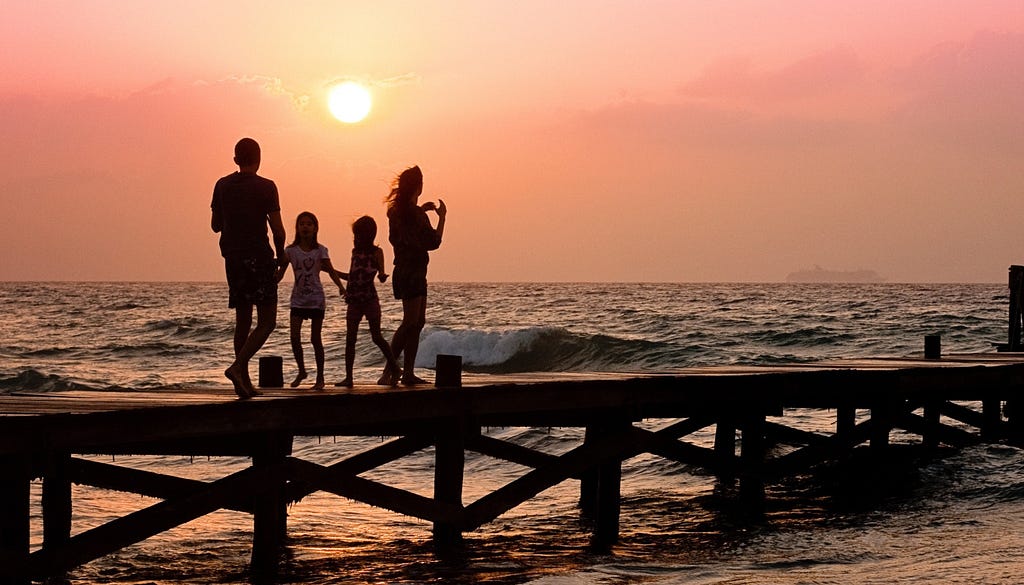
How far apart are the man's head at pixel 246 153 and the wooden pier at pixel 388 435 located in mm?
1592

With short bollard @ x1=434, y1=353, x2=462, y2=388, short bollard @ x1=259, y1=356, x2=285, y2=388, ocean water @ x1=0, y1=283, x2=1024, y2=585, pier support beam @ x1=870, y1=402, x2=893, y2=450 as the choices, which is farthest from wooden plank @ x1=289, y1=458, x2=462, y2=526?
pier support beam @ x1=870, y1=402, x2=893, y2=450

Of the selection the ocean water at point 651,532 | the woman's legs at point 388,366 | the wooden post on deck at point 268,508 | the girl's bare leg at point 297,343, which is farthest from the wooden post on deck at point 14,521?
the woman's legs at point 388,366

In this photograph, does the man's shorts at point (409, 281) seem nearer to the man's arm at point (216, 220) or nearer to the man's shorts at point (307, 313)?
the man's shorts at point (307, 313)

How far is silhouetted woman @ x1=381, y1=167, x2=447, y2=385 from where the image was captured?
10.0 meters

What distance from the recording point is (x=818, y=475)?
15672 millimetres

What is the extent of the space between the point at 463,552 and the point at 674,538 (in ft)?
7.32

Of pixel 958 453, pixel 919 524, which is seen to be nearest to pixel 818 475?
pixel 958 453

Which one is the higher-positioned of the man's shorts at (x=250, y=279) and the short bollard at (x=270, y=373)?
the man's shorts at (x=250, y=279)

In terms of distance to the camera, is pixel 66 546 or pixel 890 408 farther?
pixel 890 408

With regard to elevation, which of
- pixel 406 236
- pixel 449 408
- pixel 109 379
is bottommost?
pixel 109 379

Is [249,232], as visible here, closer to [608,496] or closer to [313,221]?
[313,221]

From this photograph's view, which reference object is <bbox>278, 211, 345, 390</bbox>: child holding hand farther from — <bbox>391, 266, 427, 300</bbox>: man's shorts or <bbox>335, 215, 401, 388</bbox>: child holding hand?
<bbox>391, 266, 427, 300</bbox>: man's shorts

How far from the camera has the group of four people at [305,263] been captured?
27.4 feet

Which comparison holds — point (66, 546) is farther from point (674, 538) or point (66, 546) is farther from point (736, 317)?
point (736, 317)
